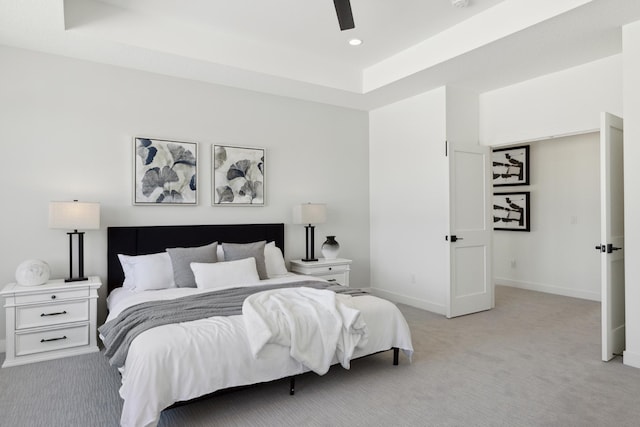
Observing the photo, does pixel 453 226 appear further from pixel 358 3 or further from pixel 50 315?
pixel 50 315

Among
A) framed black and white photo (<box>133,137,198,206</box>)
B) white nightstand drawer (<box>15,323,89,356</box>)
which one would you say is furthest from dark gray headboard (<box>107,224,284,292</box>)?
white nightstand drawer (<box>15,323,89,356</box>)

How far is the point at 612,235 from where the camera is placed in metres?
3.40

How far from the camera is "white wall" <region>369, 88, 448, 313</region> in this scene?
4.89 meters

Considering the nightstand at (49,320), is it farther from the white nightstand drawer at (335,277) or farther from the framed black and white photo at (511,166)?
the framed black and white photo at (511,166)

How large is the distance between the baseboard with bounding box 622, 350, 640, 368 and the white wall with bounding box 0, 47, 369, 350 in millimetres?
3413

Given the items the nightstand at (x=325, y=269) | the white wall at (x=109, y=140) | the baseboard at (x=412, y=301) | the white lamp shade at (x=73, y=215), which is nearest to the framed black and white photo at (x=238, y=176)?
the white wall at (x=109, y=140)

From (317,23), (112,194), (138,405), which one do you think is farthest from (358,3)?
(138,405)

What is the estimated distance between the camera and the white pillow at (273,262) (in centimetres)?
446

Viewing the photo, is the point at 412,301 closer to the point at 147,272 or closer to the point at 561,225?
the point at 561,225

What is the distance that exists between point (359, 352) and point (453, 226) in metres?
2.30

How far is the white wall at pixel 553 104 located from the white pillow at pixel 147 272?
13.3 feet

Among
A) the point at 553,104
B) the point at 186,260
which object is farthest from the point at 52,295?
the point at 553,104

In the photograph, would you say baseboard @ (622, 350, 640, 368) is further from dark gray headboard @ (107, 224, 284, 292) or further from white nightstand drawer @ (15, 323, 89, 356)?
white nightstand drawer @ (15, 323, 89, 356)

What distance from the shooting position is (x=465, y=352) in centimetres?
357
